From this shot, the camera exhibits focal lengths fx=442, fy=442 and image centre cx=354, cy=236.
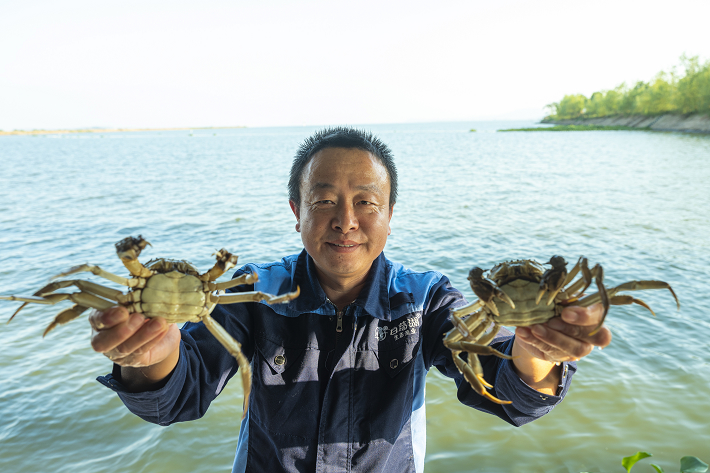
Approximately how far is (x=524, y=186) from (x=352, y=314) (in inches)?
898

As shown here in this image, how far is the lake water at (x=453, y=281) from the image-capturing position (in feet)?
17.3

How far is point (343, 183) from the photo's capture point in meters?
2.56

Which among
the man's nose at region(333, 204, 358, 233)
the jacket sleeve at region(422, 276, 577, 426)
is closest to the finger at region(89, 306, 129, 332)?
the man's nose at region(333, 204, 358, 233)

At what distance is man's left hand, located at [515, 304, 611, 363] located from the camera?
74.0 inches

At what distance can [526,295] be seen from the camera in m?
2.08

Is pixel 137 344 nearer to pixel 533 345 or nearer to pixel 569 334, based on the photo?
Result: pixel 533 345

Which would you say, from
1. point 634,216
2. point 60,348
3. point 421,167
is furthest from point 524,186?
point 60,348

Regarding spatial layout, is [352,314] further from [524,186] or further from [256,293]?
[524,186]

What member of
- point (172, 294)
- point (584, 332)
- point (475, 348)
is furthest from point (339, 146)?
point (584, 332)

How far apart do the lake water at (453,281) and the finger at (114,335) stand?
13.5 feet

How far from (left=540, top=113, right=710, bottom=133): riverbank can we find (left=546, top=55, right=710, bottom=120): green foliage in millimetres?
1195

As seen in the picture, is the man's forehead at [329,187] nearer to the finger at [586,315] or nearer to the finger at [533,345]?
the finger at [533,345]

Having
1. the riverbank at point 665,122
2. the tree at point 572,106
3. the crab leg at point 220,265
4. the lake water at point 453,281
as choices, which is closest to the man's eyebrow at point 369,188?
the crab leg at point 220,265

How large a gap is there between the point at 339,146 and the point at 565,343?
1.59 meters
